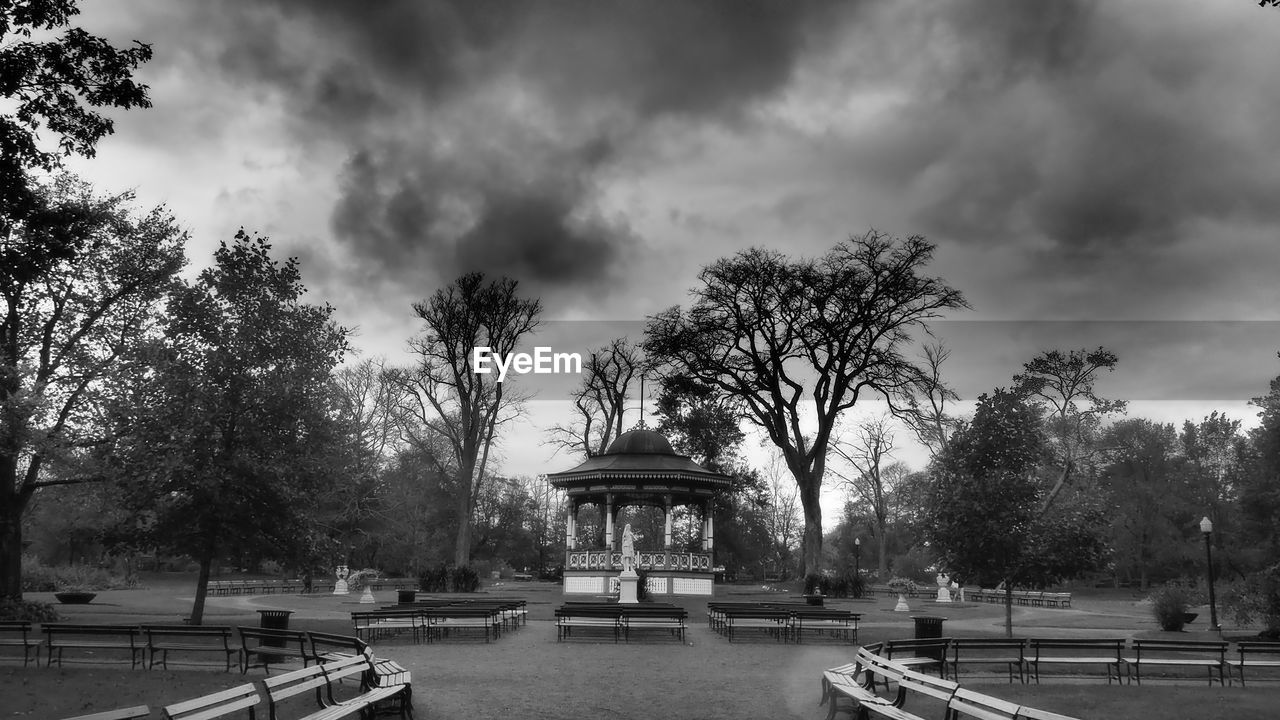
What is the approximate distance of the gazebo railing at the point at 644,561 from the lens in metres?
38.0

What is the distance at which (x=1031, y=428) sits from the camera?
71.3 feet

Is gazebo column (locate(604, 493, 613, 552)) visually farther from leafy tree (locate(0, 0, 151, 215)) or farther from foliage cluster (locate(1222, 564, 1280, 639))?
leafy tree (locate(0, 0, 151, 215))

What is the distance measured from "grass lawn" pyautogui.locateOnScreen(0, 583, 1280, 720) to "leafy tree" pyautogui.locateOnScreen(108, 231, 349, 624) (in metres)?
4.91

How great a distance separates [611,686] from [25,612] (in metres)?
17.1

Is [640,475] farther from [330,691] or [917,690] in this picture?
[330,691]

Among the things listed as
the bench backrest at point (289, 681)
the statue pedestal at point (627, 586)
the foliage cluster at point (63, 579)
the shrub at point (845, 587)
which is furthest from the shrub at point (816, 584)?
the foliage cluster at point (63, 579)

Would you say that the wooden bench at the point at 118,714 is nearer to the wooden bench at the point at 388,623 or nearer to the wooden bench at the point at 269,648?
the wooden bench at the point at 269,648

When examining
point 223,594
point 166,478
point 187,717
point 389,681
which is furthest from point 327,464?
point 223,594

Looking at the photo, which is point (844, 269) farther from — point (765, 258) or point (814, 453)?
point (814, 453)

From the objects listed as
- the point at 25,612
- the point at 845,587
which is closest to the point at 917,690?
the point at 25,612

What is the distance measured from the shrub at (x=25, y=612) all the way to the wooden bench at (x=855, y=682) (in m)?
19.4

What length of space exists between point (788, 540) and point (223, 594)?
4951 centimetres

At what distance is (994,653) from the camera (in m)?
19.0

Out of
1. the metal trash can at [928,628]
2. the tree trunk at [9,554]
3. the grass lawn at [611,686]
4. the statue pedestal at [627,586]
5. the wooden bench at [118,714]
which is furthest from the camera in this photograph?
the statue pedestal at [627,586]
